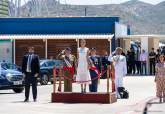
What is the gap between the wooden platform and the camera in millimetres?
22734

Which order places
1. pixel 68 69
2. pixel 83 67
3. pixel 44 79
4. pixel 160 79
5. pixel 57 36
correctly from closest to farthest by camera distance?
pixel 83 67 → pixel 68 69 → pixel 160 79 → pixel 44 79 → pixel 57 36

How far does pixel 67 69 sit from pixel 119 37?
102ft

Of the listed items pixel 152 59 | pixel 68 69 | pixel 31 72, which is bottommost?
pixel 31 72

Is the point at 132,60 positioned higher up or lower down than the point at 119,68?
higher up

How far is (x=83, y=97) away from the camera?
22906 mm

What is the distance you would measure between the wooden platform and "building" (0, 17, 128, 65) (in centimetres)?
2747

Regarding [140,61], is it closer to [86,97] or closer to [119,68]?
[119,68]

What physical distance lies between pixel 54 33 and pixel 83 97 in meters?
31.4

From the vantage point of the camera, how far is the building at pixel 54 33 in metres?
51.7

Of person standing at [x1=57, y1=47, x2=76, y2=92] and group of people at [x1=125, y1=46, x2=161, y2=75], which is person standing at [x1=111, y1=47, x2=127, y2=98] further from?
group of people at [x1=125, y1=46, x2=161, y2=75]

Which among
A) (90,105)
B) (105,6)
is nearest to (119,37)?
(90,105)

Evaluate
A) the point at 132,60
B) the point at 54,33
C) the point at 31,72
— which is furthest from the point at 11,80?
the point at 54,33

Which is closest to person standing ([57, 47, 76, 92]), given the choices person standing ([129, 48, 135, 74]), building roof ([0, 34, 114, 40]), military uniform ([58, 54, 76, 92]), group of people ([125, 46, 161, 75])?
military uniform ([58, 54, 76, 92])

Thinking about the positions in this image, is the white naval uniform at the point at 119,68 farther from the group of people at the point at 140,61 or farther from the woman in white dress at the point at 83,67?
the group of people at the point at 140,61
